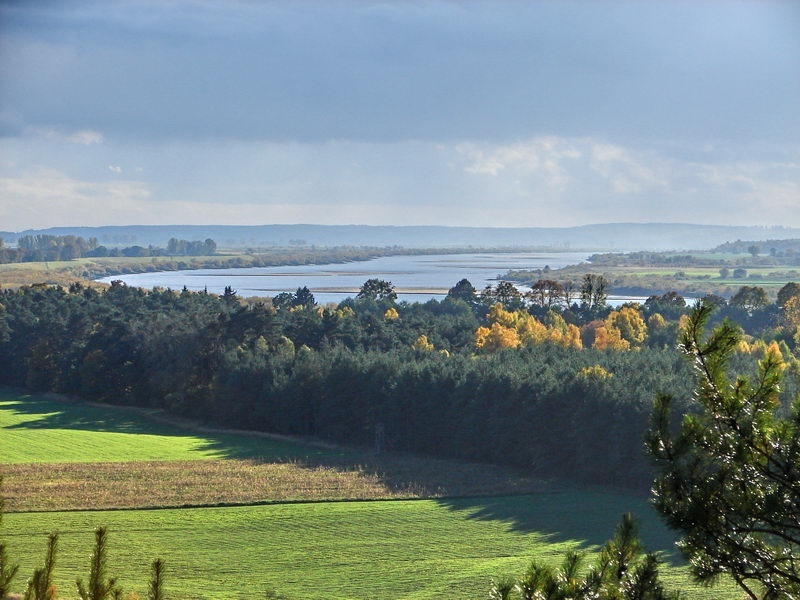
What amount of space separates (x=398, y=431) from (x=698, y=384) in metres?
54.4

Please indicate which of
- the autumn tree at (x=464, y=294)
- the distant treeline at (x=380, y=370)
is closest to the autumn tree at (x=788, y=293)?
the distant treeline at (x=380, y=370)

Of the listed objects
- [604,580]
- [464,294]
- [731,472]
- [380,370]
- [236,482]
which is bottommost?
[236,482]

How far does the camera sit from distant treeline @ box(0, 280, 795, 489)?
5519cm

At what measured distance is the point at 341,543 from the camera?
1521 inches

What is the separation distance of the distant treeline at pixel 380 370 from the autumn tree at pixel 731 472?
38.8 meters

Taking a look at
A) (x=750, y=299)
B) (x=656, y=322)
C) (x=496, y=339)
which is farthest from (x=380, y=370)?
(x=750, y=299)

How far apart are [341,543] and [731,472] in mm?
30134

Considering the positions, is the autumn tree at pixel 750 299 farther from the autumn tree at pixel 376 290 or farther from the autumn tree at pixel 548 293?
the autumn tree at pixel 376 290

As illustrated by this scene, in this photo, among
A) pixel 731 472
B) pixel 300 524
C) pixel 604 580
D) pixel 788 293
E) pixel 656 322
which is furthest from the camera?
pixel 788 293

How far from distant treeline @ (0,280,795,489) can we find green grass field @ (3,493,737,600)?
7.61 meters

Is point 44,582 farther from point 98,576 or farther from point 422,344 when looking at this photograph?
point 422,344

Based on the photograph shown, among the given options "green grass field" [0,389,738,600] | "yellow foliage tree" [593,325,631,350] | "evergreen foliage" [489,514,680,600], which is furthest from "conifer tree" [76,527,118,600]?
"yellow foliage tree" [593,325,631,350]

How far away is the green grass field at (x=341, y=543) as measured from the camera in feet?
106

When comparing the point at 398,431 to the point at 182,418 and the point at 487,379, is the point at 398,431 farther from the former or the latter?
→ the point at 182,418
